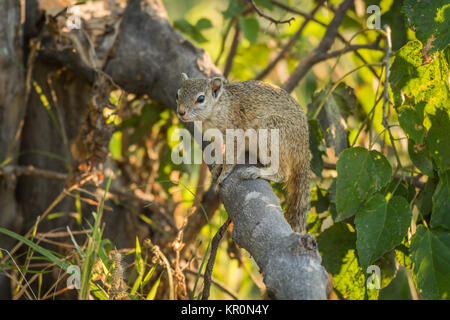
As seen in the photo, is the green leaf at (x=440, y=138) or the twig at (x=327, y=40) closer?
the green leaf at (x=440, y=138)

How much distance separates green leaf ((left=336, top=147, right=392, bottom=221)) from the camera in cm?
201

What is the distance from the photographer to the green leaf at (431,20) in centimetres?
197

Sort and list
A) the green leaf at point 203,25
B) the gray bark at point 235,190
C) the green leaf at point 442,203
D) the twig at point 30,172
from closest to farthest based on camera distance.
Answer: the gray bark at point 235,190 < the green leaf at point 442,203 < the twig at point 30,172 < the green leaf at point 203,25

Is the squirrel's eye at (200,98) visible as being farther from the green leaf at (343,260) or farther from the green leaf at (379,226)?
the green leaf at (379,226)

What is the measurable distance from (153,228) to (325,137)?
4.06 ft

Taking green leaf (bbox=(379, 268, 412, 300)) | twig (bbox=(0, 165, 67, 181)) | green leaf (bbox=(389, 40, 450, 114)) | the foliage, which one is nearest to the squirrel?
the foliage

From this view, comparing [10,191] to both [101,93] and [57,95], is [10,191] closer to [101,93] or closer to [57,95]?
[57,95]

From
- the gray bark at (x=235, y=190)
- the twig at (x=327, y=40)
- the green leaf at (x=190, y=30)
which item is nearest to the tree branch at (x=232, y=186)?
the gray bark at (x=235, y=190)

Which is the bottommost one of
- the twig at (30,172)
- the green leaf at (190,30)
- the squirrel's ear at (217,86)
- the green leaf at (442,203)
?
the green leaf at (442,203)

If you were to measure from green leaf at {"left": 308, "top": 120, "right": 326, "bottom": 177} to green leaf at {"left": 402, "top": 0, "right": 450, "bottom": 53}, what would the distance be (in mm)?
643

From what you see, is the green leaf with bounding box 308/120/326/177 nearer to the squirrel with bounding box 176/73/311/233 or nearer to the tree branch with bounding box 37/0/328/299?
the squirrel with bounding box 176/73/311/233

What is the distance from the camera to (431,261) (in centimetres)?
186

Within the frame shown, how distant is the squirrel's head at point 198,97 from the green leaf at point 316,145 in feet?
1.55
